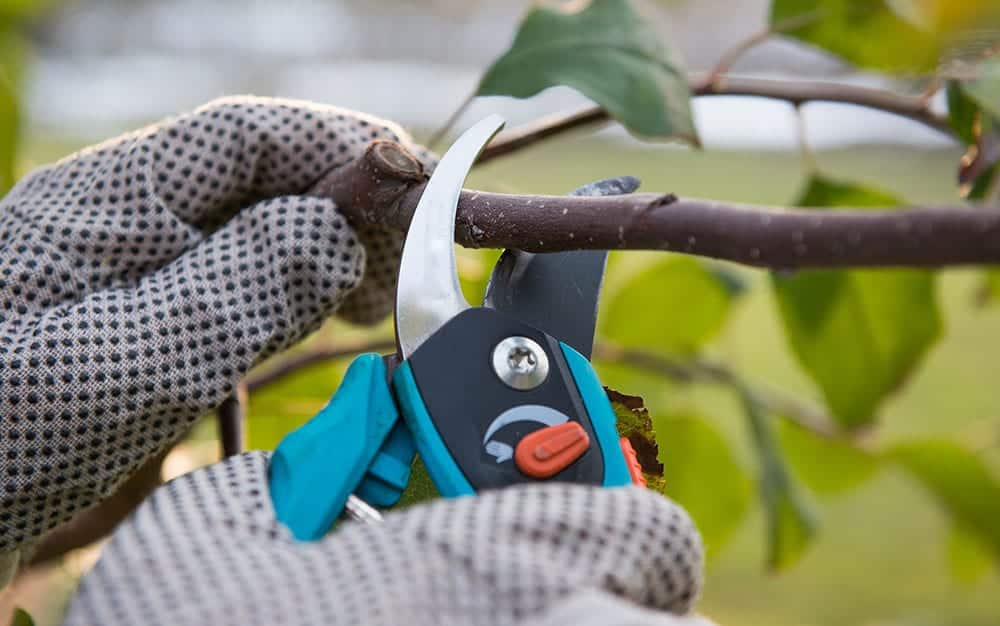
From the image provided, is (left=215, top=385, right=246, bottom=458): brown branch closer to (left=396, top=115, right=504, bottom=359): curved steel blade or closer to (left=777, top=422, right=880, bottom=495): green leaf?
(left=396, top=115, right=504, bottom=359): curved steel blade

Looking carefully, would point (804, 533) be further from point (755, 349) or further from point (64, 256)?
point (755, 349)

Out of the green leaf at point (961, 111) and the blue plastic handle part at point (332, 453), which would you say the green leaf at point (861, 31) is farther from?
the blue plastic handle part at point (332, 453)

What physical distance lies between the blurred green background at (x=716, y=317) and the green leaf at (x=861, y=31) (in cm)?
5

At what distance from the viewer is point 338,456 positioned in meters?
0.20

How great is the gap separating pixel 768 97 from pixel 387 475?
0.71 ft

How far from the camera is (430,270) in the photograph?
0.22 metres

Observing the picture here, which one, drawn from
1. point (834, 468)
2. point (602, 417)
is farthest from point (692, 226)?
point (834, 468)

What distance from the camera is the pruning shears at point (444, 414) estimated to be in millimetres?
203

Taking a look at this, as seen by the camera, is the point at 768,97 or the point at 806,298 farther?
the point at 806,298

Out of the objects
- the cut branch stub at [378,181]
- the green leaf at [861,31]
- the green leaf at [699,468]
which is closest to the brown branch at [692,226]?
the cut branch stub at [378,181]

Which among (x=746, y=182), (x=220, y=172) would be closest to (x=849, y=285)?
(x=220, y=172)

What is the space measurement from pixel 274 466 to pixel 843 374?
1.13 ft

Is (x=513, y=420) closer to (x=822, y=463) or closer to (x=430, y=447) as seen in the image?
(x=430, y=447)

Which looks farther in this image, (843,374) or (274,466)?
(843,374)
